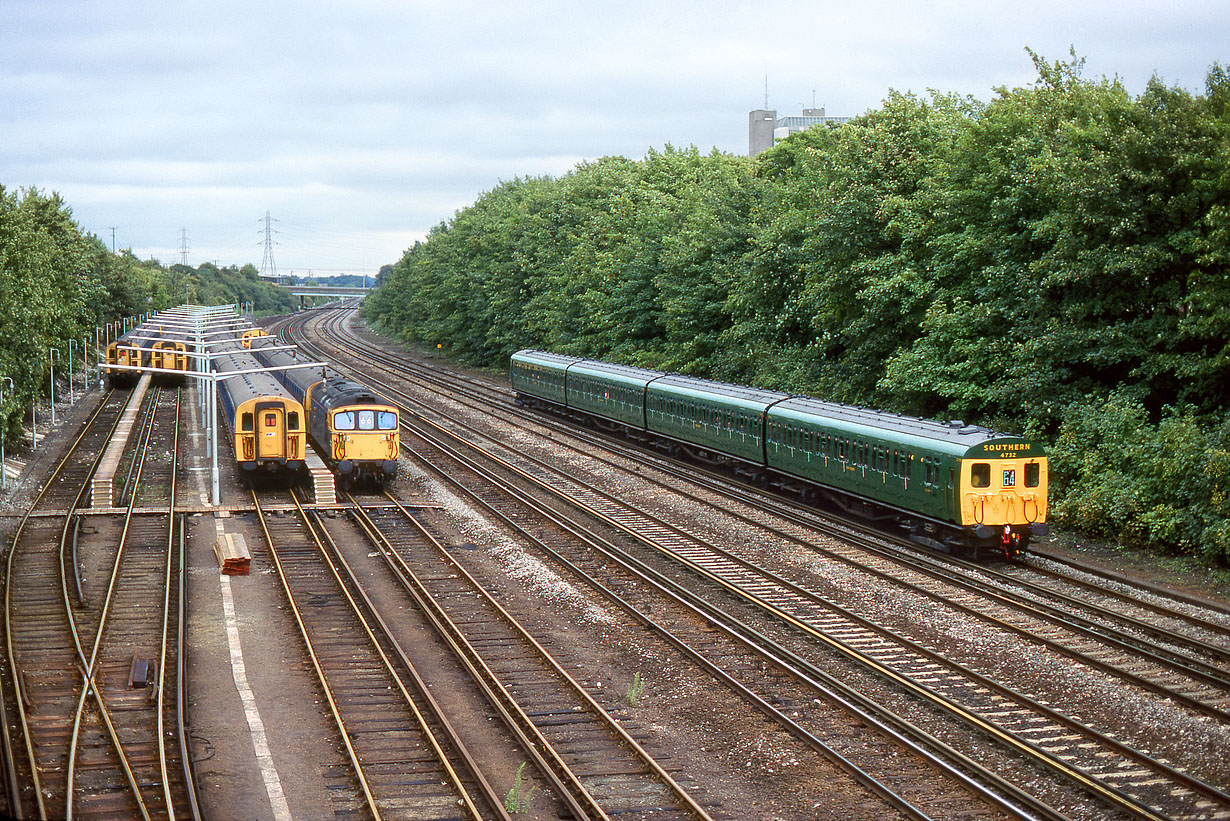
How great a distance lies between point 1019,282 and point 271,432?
66.4 ft

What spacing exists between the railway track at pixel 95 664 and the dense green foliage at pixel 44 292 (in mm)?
8050

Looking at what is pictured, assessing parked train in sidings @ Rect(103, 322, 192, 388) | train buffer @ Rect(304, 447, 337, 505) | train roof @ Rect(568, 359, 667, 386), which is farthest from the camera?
parked train in sidings @ Rect(103, 322, 192, 388)

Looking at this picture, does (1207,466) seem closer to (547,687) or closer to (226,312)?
(547,687)

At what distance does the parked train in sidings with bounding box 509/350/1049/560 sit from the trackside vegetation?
2.77 metres

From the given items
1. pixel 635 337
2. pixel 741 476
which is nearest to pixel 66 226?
pixel 635 337

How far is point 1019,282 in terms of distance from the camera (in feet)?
93.2

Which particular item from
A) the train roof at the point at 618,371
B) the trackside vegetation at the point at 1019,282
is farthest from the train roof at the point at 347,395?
the trackside vegetation at the point at 1019,282

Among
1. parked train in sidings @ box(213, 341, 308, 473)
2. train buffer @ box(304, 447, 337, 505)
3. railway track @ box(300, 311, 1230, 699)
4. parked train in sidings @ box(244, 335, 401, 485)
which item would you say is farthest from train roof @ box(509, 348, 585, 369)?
railway track @ box(300, 311, 1230, 699)

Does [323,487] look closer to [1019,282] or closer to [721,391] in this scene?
[721,391]

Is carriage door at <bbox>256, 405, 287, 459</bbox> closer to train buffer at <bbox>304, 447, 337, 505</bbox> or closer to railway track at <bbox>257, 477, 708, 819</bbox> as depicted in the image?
train buffer at <bbox>304, 447, 337, 505</bbox>

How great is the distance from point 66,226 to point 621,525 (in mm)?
50990

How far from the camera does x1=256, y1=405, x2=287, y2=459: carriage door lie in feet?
103

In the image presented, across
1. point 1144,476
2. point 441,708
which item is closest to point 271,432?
point 441,708

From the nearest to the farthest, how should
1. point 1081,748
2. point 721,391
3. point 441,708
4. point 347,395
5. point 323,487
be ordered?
point 1081,748
point 441,708
point 323,487
point 347,395
point 721,391
